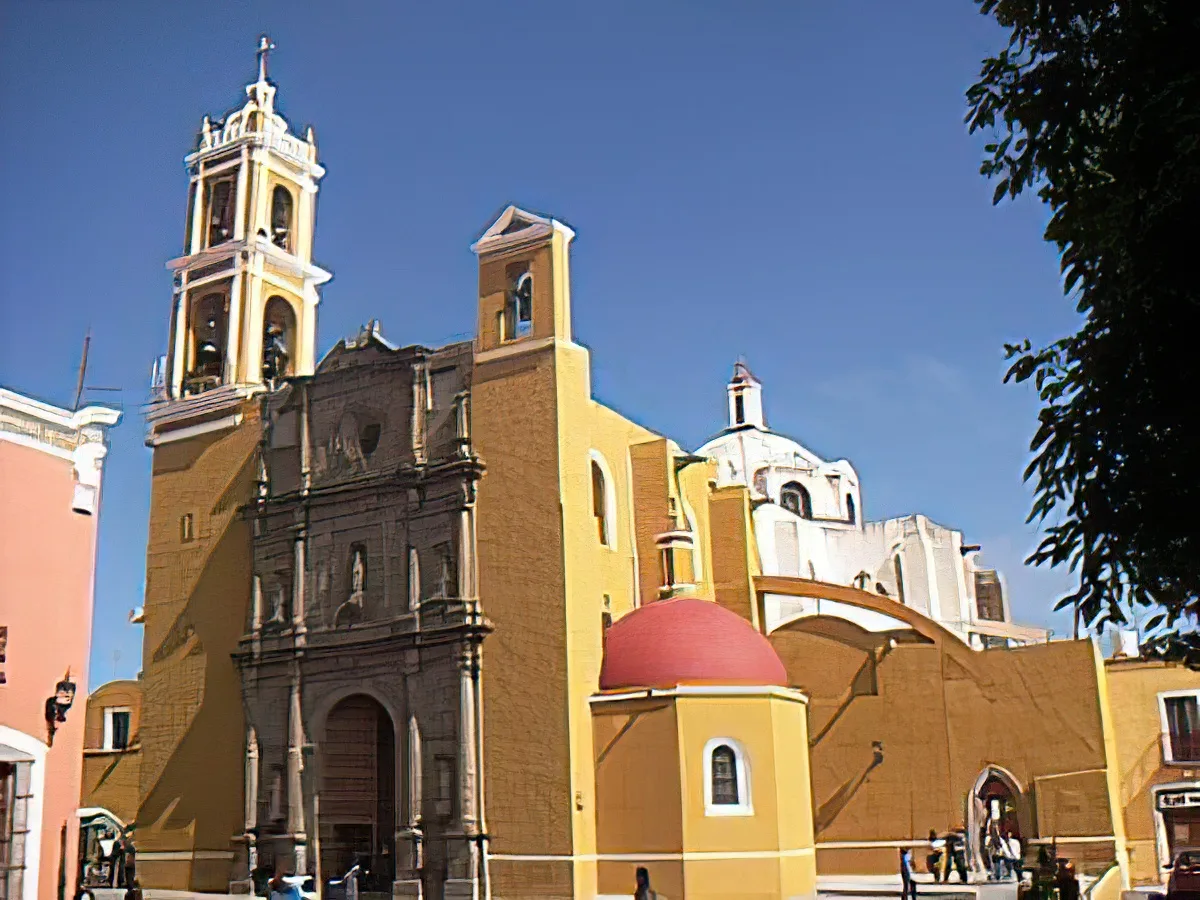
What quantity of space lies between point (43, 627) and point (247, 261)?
47.0ft

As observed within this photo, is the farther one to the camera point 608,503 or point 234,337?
point 234,337

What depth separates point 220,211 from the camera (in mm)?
27094

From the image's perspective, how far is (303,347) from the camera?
2683 centimetres

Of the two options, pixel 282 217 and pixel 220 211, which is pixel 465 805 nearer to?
pixel 282 217

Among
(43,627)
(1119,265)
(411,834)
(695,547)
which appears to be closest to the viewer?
(1119,265)

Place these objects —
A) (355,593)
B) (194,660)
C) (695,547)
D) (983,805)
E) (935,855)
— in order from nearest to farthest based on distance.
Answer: (935,855)
(355,593)
(983,805)
(695,547)
(194,660)

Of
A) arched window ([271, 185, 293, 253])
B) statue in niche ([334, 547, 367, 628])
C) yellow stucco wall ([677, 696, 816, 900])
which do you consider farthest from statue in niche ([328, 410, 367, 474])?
yellow stucco wall ([677, 696, 816, 900])

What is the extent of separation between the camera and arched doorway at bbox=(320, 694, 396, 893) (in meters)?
22.4

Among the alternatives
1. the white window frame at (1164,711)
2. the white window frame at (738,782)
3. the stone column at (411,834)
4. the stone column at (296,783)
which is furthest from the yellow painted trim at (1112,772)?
the stone column at (296,783)

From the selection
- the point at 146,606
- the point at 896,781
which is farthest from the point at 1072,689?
the point at 146,606

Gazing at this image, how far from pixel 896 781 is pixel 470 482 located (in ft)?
29.8

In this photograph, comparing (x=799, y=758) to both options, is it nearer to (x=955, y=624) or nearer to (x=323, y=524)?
(x=323, y=524)

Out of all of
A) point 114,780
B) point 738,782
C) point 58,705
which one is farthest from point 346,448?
point 58,705

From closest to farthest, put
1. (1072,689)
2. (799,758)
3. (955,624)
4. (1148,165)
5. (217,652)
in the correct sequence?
(1148,165) → (799,758) → (1072,689) → (217,652) → (955,624)
